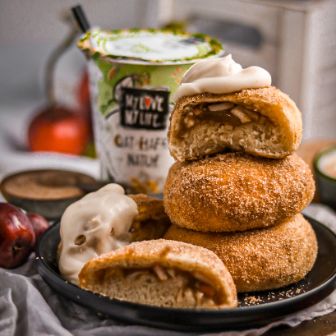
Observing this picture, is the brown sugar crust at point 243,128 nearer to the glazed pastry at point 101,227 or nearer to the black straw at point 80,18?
A: the glazed pastry at point 101,227

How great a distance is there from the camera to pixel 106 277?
105 centimetres

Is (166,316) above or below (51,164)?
above

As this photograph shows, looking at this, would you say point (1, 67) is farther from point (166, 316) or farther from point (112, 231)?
point (166, 316)

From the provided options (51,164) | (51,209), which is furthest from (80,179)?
(51,164)

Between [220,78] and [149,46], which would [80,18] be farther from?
[220,78]

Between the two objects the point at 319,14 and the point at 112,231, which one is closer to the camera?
the point at 112,231

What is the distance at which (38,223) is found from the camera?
4.52 feet

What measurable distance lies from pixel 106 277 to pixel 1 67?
197 cm

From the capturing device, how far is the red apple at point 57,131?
7.36ft

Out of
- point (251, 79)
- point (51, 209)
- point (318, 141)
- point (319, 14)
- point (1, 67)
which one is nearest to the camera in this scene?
point (251, 79)

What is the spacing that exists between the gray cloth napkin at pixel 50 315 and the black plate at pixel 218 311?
A: 0.03 meters

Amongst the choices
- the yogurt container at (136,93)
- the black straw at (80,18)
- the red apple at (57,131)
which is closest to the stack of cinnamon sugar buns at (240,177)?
the yogurt container at (136,93)

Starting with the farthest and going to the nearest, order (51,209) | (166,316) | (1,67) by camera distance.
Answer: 1. (1,67)
2. (51,209)
3. (166,316)

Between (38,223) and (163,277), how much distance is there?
44 centimetres
